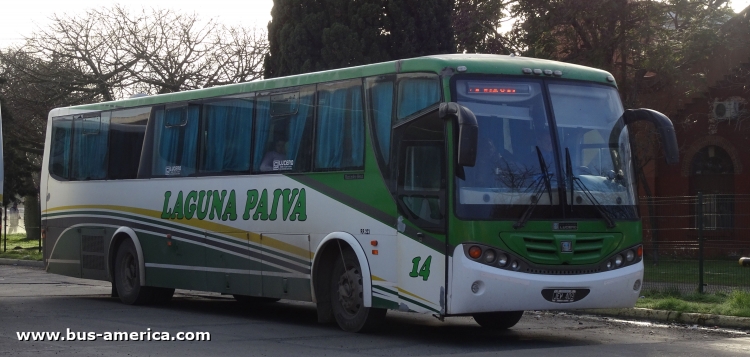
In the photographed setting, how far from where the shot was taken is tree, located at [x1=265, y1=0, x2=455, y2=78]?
83.8ft

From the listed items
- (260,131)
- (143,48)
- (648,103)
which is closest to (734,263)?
(260,131)

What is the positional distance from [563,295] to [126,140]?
8.58 m

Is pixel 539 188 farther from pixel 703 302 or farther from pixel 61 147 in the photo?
pixel 61 147

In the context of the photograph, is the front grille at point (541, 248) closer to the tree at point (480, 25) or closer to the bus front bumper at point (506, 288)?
the bus front bumper at point (506, 288)

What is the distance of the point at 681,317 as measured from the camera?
1431cm

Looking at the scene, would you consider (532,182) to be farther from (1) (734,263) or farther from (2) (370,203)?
(1) (734,263)

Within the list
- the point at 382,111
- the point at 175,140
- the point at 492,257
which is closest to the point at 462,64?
the point at 382,111

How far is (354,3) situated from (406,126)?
1534cm

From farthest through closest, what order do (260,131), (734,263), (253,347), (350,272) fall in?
(734,263) → (260,131) → (350,272) → (253,347)

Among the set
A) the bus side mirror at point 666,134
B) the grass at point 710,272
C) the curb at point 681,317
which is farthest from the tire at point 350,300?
the grass at point 710,272

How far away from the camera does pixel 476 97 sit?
10812 millimetres

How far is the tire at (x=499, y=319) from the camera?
1253 centimetres

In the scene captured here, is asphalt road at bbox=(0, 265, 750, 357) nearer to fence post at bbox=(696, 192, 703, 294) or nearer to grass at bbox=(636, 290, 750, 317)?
grass at bbox=(636, 290, 750, 317)

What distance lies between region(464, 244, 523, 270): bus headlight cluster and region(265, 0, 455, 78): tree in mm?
15431
